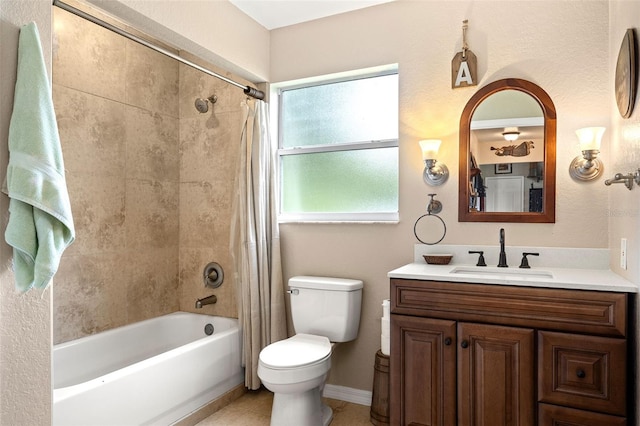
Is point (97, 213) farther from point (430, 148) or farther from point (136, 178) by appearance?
point (430, 148)

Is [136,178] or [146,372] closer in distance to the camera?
[146,372]

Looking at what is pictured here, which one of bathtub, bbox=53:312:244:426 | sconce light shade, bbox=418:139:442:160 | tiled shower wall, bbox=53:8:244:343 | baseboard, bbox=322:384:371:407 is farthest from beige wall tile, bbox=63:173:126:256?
sconce light shade, bbox=418:139:442:160

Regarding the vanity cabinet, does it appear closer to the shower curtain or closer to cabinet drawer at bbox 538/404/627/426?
cabinet drawer at bbox 538/404/627/426

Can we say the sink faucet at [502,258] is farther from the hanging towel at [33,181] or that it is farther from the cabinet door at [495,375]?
the hanging towel at [33,181]

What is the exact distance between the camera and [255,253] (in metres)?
2.82

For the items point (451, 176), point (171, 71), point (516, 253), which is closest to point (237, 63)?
point (171, 71)

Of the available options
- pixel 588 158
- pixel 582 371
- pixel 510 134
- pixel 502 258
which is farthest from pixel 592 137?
pixel 582 371

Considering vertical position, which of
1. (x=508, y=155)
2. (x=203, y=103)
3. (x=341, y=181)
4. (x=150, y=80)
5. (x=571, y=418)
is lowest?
(x=571, y=418)

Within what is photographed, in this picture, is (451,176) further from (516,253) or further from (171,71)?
(171,71)

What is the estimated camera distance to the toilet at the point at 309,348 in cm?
219

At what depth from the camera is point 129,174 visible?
9.97ft

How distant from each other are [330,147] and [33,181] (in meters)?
1.90

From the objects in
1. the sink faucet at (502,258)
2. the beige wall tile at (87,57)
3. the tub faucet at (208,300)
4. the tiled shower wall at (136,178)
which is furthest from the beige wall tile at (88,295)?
the sink faucet at (502,258)

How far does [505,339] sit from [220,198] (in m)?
2.24
